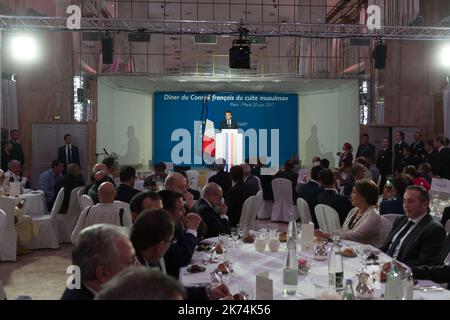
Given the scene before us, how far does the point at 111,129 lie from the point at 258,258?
41.8 ft

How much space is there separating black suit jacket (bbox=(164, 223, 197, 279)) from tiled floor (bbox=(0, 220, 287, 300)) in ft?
6.40

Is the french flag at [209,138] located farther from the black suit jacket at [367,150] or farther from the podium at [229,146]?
the black suit jacket at [367,150]

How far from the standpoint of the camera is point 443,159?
9.52m

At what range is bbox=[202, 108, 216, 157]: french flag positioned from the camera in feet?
53.9

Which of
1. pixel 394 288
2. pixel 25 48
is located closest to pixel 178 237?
pixel 394 288

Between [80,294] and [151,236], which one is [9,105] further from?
[80,294]

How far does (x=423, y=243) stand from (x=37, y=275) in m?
4.13

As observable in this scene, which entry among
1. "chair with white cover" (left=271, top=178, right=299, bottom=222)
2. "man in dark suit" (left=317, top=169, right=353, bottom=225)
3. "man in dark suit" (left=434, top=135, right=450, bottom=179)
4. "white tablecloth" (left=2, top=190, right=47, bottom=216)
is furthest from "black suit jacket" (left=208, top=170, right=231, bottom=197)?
"man in dark suit" (left=434, top=135, right=450, bottom=179)

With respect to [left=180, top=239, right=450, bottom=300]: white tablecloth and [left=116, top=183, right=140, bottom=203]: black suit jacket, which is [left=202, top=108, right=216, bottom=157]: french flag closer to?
[left=116, top=183, right=140, bottom=203]: black suit jacket

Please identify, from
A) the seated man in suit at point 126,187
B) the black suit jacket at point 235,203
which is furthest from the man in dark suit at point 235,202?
the seated man in suit at point 126,187

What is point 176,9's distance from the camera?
746 inches

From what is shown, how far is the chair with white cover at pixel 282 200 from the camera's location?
28.9 feet
